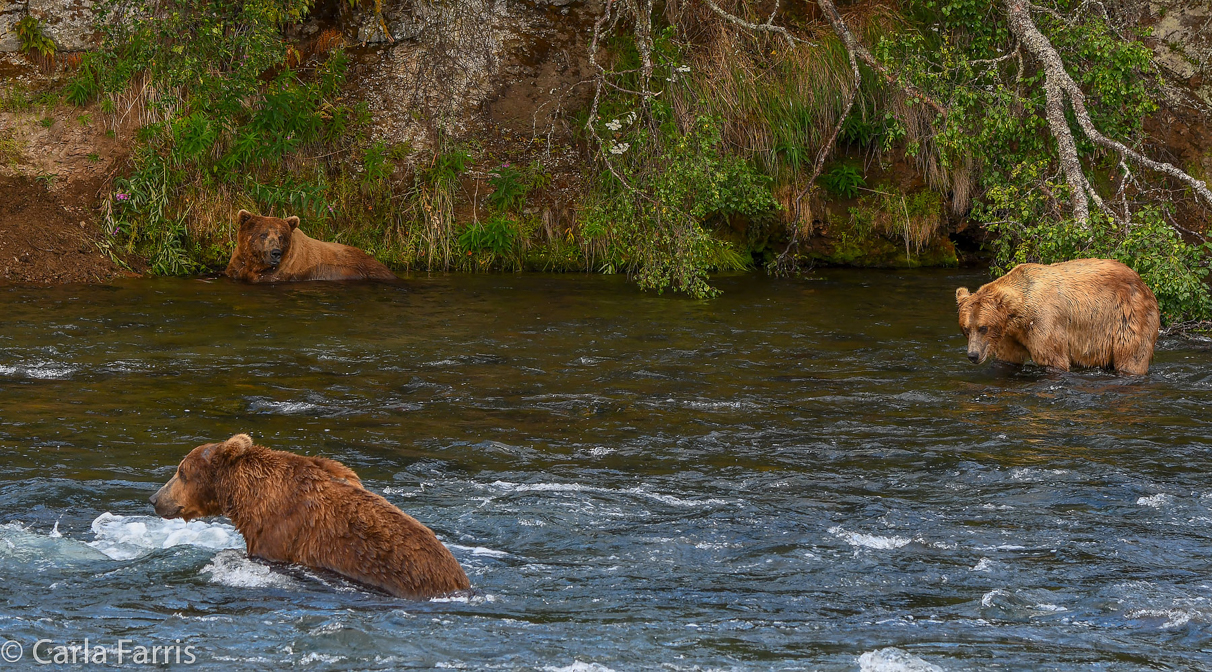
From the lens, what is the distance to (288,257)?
14.2 metres

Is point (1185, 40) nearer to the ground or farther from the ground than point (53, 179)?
farther from the ground

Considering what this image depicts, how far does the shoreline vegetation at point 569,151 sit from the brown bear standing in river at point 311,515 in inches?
312

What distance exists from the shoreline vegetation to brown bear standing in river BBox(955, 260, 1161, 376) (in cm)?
374

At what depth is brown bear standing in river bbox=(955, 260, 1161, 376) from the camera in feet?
32.1

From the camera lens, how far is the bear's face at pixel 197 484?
588 cm

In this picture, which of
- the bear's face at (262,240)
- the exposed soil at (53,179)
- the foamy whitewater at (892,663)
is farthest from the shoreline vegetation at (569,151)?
the foamy whitewater at (892,663)

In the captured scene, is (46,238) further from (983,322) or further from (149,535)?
(983,322)

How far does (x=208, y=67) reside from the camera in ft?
47.9

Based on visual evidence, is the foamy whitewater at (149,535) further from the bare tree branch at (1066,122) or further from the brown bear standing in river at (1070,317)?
the bare tree branch at (1066,122)

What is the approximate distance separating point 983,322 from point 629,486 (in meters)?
4.31

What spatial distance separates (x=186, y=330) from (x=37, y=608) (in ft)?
21.9

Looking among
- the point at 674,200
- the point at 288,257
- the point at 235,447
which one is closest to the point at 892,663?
the point at 235,447

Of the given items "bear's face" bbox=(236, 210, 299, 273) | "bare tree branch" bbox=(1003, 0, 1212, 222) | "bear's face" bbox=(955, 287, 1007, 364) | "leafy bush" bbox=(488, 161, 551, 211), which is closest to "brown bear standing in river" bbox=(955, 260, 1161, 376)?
"bear's face" bbox=(955, 287, 1007, 364)

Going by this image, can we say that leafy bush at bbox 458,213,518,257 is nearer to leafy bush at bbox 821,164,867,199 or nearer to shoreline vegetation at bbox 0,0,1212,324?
shoreline vegetation at bbox 0,0,1212,324
